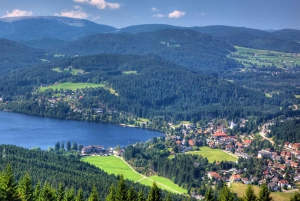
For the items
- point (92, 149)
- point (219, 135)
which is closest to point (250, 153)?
point (219, 135)

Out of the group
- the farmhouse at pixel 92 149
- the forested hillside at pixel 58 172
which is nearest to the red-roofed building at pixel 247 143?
the farmhouse at pixel 92 149

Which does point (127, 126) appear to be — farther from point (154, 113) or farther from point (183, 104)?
point (183, 104)

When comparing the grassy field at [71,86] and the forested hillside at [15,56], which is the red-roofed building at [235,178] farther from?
the forested hillside at [15,56]

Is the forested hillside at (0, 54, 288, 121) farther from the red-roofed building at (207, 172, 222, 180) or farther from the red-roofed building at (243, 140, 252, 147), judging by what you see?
the red-roofed building at (207, 172, 222, 180)

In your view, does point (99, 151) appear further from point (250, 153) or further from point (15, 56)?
point (15, 56)

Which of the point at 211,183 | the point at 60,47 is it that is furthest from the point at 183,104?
the point at 60,47

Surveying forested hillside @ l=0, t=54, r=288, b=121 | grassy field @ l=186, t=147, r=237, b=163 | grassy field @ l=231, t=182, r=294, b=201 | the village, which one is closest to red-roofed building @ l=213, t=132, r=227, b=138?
the village
